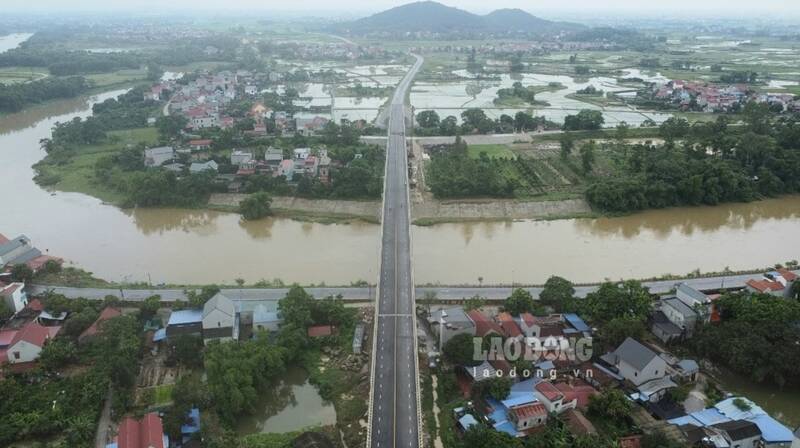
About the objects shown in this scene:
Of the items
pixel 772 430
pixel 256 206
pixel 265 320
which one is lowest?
pixel 772 430

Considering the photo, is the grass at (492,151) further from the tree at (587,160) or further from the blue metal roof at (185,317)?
the blue metal roof at (185,317)

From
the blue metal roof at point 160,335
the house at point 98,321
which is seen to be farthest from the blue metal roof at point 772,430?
the house at point 98,321

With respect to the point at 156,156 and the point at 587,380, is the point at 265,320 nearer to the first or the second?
the point at 587,380

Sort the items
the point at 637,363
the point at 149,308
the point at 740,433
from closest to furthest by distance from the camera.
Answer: the point at 740,433 < the point at 637,363 < the point at 149,308

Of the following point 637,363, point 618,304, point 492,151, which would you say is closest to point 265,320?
point 637,363

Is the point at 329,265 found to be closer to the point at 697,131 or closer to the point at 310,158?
the point at 310,158

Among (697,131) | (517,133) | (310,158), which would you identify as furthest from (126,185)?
(697,131)
